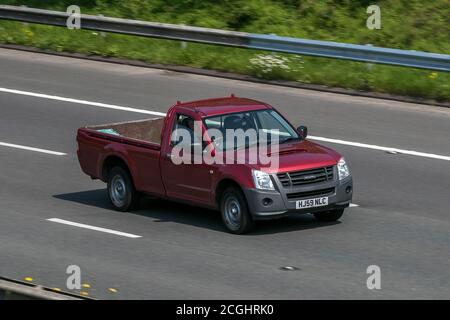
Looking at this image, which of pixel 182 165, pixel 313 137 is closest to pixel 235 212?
pixel 182 165

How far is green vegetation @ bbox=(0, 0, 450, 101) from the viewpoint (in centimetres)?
2367

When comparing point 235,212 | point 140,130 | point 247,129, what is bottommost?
point 235,212

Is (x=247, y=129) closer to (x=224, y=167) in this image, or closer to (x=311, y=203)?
(x=224, y=167)

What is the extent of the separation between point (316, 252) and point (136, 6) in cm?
1780

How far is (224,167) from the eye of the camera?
1424cm

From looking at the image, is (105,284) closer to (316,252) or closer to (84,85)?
(316,252)

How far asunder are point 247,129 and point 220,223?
4.31ft

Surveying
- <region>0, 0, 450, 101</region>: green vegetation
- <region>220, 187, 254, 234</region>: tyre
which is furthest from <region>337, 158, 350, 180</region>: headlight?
<region>0, 0, 450, 101</region>: green vegetation

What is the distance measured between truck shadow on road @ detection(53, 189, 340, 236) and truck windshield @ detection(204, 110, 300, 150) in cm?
108

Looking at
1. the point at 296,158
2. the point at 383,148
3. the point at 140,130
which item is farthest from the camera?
the point at 383,148

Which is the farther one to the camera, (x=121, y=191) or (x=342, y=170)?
(x=121, y=191)

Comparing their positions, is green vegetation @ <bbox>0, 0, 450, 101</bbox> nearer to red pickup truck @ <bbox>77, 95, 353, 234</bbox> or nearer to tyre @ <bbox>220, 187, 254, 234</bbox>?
red pickup truck @ <bbox>77, 95, 353, 234</bbox>
